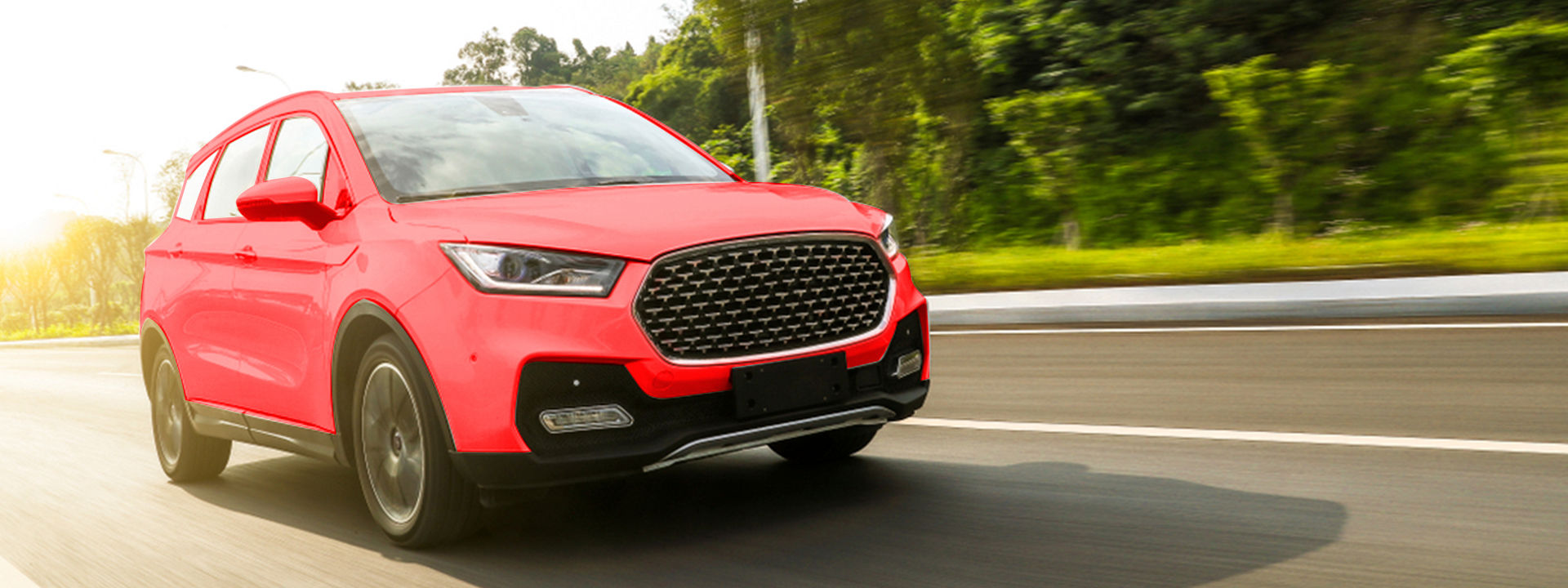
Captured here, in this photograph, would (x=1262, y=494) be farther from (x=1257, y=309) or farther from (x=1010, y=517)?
(x=1257, y=309)

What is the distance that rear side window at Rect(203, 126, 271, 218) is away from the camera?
590 cm

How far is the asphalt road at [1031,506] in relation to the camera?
3822 millimetres

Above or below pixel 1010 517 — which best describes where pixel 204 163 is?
above

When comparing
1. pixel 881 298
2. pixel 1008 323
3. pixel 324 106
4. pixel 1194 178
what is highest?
pixel 324 106

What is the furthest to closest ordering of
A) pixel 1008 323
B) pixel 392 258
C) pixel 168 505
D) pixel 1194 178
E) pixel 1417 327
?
Result: 1. pixel 1194 178
2. pixel 1008 323
3. pixel 1417 327
4. pixel 168 505
5. pixel 392 258

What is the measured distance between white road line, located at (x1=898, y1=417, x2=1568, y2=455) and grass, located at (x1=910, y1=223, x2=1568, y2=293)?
567cm

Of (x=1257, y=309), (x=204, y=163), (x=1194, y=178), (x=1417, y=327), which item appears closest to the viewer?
(x=204, y=163)

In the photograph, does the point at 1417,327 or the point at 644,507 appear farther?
the point at 1417,327

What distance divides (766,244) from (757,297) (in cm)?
17

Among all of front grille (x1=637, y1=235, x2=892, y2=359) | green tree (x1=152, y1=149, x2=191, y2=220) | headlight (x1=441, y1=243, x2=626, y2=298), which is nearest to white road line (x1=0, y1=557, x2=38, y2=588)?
headlight (x1=441, y1=243, x2=626, y2=298)

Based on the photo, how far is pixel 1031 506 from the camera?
4570 millimetres

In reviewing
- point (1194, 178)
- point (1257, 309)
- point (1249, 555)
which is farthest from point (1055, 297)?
point (1194, 178)

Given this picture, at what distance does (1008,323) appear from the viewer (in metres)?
11.5

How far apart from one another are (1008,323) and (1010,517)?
23.6 ft
